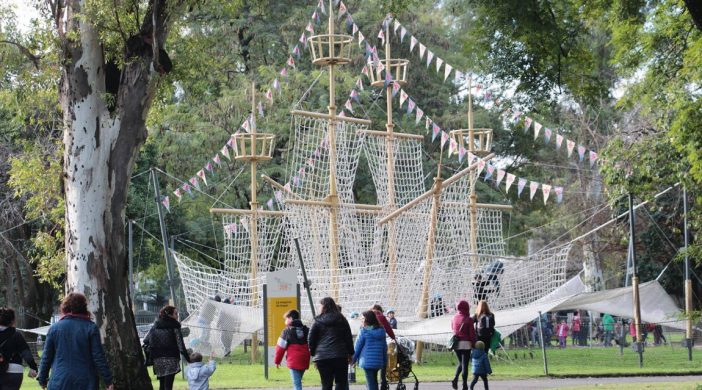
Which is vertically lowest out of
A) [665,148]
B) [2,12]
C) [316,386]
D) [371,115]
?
[316,386]

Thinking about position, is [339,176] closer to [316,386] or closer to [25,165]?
[25,165]

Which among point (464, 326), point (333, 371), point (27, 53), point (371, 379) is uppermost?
point (27, 53)

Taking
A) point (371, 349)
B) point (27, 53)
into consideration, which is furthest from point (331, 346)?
point (27, 53)

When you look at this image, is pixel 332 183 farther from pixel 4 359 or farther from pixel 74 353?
pixel 74 353

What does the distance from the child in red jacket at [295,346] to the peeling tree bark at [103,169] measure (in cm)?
309

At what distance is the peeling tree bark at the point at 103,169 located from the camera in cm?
1695

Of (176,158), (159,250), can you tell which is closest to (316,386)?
(176,158)

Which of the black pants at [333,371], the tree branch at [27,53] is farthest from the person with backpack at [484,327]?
the tree branch at [27,53]

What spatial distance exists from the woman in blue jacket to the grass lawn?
4630mm

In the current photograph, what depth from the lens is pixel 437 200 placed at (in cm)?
2669

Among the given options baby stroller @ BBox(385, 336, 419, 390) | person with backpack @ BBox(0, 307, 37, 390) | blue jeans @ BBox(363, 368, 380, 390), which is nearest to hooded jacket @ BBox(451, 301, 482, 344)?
baby stroller @ BBox(385, 336, 419, 390)

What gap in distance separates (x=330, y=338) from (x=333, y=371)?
441 millimetres

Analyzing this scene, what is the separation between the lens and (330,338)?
45.9 feet

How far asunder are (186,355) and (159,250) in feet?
97.7
